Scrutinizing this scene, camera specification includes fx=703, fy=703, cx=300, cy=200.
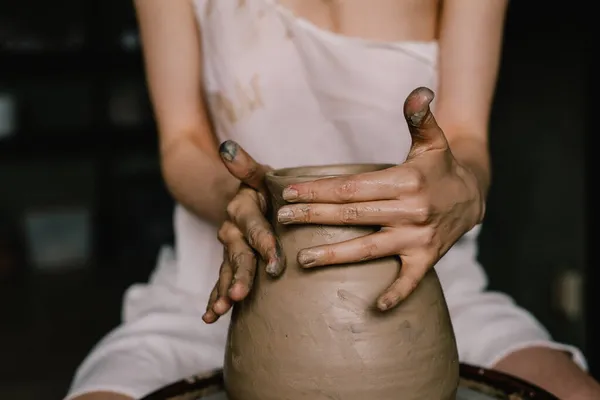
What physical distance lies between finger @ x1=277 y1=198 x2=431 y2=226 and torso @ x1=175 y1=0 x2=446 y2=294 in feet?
1.81

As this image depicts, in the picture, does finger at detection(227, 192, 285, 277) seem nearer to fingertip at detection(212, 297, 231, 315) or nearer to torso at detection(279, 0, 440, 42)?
fingertip at detection(212, 297, 231, 315)

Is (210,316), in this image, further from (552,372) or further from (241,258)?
(552,372)

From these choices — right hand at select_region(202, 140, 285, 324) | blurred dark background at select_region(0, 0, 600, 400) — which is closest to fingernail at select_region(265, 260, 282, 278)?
right hand at select_region(202, 140, 285, 324)

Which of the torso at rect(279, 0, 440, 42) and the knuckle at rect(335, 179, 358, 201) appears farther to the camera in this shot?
the torso at rect(279, 0, 440, 42)

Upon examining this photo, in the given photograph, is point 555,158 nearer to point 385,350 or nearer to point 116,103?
point 385,350

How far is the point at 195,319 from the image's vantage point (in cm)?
107

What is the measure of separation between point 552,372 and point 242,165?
1.63 ft

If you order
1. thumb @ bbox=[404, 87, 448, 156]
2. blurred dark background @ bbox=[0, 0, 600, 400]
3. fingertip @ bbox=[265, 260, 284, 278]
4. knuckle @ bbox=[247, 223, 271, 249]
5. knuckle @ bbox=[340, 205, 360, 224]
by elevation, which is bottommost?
blurred dark background @ bbox=[0, 0, 600, 400]

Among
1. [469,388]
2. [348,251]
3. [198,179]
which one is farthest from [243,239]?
[198,179]

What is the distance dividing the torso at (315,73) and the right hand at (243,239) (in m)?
0.43

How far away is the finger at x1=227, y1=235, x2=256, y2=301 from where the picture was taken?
62 cm

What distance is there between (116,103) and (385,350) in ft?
10.2

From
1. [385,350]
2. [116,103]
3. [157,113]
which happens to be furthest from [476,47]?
[116,103]

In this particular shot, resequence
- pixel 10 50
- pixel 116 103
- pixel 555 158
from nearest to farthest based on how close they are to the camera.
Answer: pixel 555 158 → pixel 10 50 → pixel 116 103
